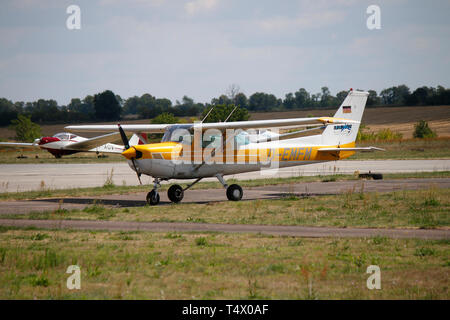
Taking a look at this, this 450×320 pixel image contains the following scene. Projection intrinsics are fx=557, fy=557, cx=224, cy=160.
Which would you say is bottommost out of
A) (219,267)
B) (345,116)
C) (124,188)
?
(219,267)

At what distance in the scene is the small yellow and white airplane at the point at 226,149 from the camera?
18.3 meters

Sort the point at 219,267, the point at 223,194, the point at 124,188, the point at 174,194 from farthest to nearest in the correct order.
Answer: the point at 124,188
the point at 223,194
the point at 174,194
the point at 219,267

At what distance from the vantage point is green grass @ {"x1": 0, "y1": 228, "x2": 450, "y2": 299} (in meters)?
8.06

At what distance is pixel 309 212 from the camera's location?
16.5m

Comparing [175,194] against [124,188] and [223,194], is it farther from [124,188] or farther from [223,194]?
[124,188]

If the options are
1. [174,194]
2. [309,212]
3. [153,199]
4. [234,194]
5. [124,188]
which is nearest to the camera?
[309,212]

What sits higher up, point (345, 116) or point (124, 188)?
point (345, 116)

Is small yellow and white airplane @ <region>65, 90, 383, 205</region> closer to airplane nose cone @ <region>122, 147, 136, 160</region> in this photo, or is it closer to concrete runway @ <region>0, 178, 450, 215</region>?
airplane nose cone @ <region>122, 147, 136, 160</region>

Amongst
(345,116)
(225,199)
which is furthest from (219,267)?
(345,116)

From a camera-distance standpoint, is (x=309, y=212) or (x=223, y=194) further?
(x=223, y=194)

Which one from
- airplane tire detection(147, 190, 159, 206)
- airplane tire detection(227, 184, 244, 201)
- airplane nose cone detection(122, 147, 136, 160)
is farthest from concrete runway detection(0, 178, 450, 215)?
airplane nose cone detection(122, 147, 136, 160)

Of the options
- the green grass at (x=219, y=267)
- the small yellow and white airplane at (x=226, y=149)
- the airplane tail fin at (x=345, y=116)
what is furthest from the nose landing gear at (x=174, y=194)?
the green grass at (x=219, y=267)

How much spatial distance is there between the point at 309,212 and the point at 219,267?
739 centimetres
